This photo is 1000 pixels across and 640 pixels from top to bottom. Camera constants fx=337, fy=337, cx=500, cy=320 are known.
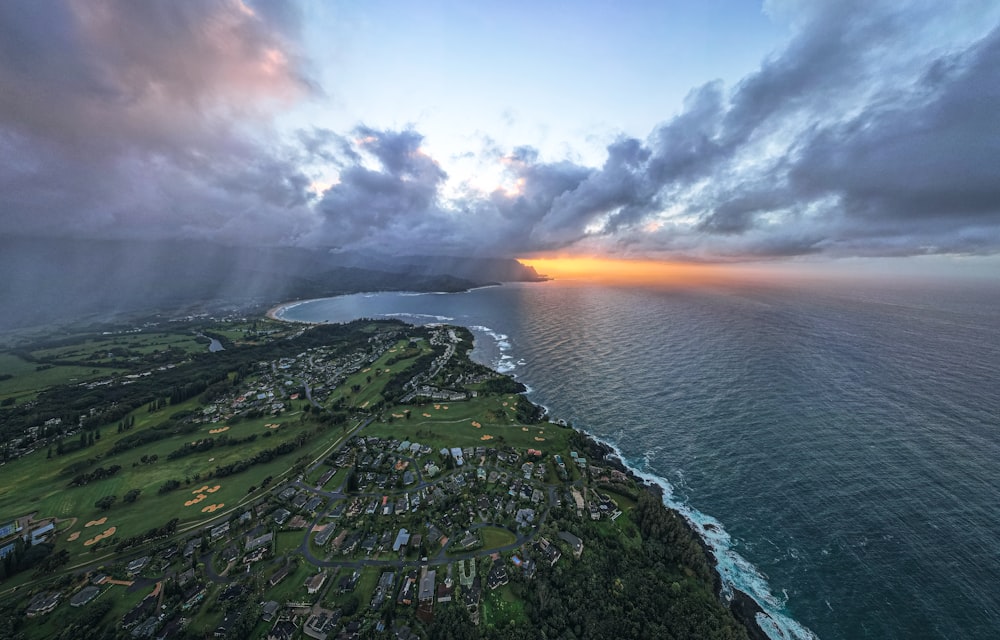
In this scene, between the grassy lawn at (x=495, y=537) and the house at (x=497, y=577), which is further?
the grassy lawn at (x=495, y=537)

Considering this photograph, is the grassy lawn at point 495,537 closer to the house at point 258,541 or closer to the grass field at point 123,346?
the house at point 258,541

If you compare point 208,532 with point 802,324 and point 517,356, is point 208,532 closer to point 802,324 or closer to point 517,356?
point 517,356

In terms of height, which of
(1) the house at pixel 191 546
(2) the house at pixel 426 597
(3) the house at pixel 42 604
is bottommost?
(2) the house at pixel 426 597

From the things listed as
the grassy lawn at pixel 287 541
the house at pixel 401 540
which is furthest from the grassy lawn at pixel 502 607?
the grassy lawn at pixel 287 541

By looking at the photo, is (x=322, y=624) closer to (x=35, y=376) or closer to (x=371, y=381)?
(x=371, y=381)

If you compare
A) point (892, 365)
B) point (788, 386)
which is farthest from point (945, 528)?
point (892, 365)

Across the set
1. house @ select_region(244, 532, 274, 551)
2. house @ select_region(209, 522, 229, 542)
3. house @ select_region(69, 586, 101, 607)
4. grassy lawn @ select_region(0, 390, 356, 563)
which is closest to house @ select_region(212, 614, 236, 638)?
house @ select_region(244, 532, 274, 551)

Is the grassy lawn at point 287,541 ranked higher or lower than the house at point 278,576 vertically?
lower

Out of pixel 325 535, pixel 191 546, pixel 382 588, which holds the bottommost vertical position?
pixel 382 588

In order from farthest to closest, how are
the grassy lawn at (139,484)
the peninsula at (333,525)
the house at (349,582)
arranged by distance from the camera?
the grassy lawn at (139,484), the house at (349,582), the peninsula at (333,525)

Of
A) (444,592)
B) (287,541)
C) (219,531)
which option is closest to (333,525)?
(287,541)
